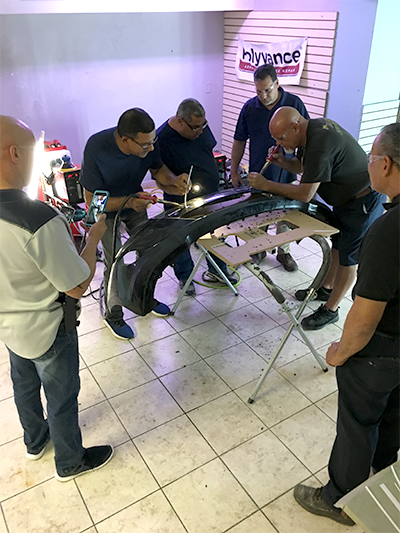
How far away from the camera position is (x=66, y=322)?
1.67 metres

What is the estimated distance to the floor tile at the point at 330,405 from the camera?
229 centimetres

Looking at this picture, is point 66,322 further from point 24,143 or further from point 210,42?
point 210,42

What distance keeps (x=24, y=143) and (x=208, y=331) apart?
192 centimetres

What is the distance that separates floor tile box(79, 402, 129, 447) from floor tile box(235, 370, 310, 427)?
2.33 ft

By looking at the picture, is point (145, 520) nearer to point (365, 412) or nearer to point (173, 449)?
point (173, 449)

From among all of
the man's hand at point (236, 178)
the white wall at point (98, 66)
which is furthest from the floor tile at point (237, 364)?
the white wall at point (98, 66)

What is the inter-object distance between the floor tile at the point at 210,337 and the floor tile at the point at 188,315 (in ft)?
0.18

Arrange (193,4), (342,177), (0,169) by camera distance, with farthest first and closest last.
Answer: (193,4) < (342,177) < (0,169)

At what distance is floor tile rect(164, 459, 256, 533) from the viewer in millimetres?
1792

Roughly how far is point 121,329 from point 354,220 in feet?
5.65

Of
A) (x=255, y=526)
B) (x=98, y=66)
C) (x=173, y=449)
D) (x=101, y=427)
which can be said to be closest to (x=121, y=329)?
(x=101, y=427)

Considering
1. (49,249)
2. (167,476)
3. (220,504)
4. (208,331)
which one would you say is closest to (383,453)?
(220,504)

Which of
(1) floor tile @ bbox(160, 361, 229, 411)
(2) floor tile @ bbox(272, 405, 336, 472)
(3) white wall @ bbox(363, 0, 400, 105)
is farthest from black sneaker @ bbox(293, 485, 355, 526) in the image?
(3) white wall @ bbox(363, 0, 400, 105)

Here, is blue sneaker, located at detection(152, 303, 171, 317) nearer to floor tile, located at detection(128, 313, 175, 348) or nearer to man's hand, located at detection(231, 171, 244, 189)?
floor tile, located at detection(128, 313, 175, 348)
